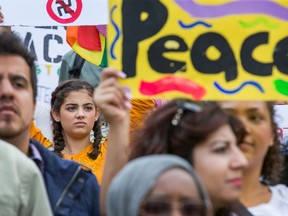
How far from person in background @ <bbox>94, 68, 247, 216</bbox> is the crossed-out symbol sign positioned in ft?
10.4

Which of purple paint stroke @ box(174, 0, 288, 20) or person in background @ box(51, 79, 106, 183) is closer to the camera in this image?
purple paint stroke @ box(174, 0, 288, 20)

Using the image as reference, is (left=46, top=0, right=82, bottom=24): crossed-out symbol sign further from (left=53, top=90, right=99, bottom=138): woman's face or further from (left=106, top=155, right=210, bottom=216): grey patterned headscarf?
(left=106, top=155, right=210, bottom=216): grey patterned headscarf

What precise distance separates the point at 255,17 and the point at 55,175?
108cm

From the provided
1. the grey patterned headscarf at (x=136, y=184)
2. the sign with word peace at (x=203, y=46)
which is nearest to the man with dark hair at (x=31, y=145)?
the sign with word peace at (x=203, y=46)

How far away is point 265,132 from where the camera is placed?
12.9 feet

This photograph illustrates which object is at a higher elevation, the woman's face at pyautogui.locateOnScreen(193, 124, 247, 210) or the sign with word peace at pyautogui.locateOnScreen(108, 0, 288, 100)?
the sign with word peace at pyautogui.locateOnScreen(108, 0, 288, 100)

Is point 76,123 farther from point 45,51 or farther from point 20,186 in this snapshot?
point 20,186

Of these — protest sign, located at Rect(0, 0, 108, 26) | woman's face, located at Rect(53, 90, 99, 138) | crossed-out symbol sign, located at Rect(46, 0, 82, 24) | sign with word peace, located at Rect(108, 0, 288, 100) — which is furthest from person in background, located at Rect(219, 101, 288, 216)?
crossed-out symbol sign, located at Rect(46, 0, 82, 24)

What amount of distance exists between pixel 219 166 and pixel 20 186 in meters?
0.75

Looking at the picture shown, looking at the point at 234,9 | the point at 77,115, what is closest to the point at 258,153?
the point at 234,9

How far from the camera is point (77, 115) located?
6.25 meters

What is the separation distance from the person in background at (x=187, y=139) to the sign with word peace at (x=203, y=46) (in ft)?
0.52

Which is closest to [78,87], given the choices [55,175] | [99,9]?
[99,9]

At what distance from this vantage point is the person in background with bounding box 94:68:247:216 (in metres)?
3.39
